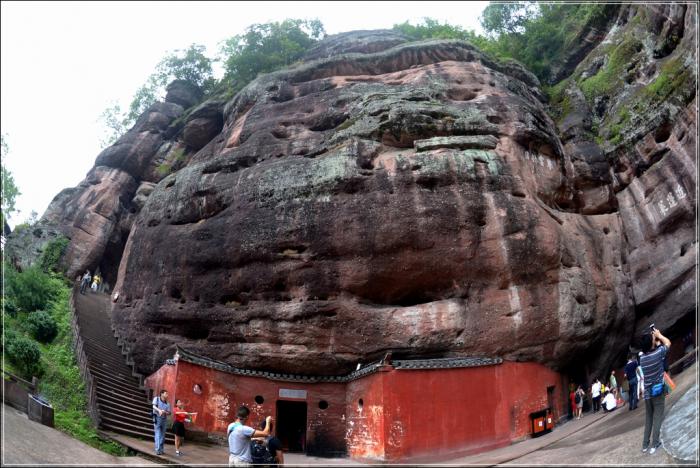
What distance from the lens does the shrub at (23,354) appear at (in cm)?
1521

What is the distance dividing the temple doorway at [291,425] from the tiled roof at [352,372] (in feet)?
4.68

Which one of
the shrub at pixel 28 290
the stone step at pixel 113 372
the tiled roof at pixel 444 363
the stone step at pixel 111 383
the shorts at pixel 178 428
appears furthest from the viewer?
the shrub at pixel 28 290

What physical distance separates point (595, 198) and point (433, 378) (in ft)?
37.2

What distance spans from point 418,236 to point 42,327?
1442cm

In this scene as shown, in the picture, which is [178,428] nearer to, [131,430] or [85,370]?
[131,430]

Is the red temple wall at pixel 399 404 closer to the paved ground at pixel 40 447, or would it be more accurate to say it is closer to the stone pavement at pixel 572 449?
the stone pavement at pixel 572 449

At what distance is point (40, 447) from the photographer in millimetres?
9391

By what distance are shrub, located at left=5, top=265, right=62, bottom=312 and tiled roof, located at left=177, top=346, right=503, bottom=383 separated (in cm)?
936

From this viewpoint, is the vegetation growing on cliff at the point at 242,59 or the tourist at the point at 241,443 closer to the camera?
the tourist at the point at 241,443

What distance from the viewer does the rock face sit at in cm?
1686

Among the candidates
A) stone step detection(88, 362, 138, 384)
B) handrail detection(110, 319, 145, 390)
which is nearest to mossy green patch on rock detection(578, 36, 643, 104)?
handrail detection(110, 319, 145, 390)

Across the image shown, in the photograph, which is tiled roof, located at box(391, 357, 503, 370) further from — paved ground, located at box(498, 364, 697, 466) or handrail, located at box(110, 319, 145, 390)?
handrail, located at box(110, 319, 145, 390)

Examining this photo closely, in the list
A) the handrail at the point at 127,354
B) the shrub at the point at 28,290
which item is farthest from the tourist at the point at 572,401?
the shrub at the point at 28,290

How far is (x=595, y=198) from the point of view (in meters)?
21.4
